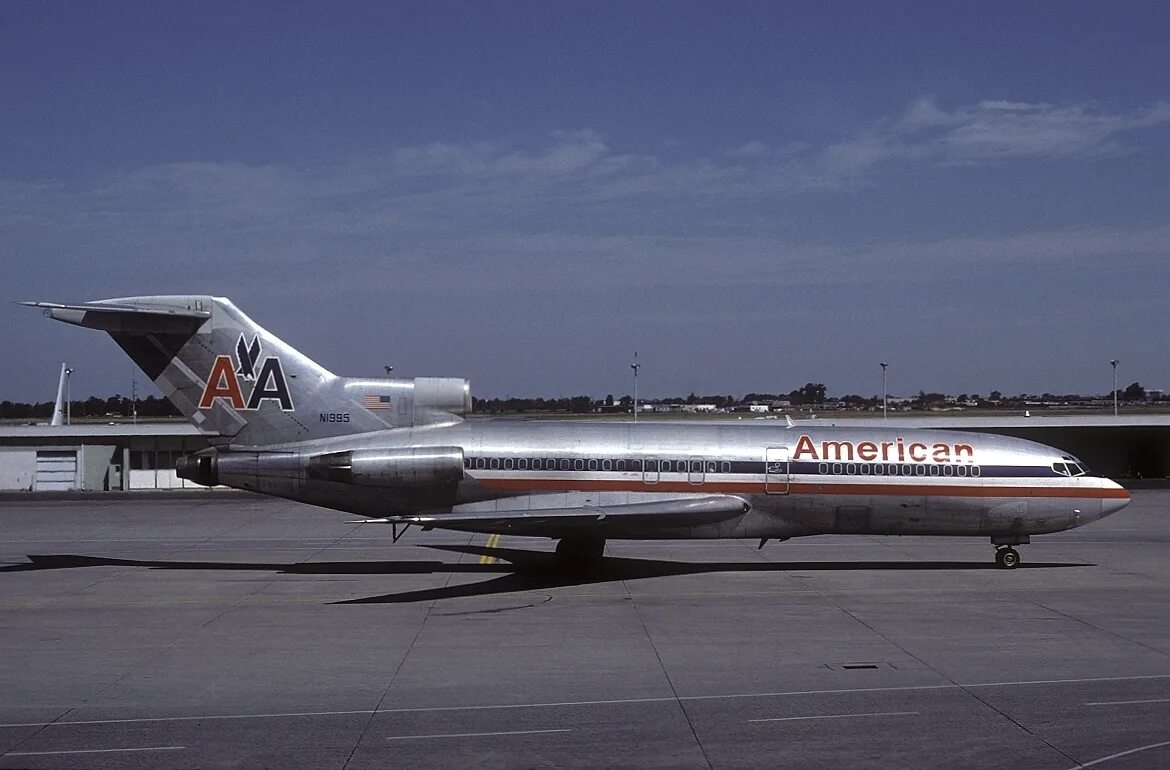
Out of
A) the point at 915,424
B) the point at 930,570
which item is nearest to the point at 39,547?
the point at 930,570

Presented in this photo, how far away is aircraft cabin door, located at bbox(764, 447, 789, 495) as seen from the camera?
2412 centimetres

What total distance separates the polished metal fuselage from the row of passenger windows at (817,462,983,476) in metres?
0.02

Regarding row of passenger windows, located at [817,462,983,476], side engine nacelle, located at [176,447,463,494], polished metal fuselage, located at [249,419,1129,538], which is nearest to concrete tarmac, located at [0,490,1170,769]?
polished metal fuselage, located at [249,419,1129,538]

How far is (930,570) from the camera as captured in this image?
82.8 feet

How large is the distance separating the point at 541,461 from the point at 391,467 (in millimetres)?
3243

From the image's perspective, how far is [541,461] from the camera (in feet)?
79.4

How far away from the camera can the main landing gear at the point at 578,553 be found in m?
24.9

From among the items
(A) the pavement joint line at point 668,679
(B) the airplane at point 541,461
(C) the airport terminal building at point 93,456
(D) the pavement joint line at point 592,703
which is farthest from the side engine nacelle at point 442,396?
(C) the airport terminal building at point 93,456

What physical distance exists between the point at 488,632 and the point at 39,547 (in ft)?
57.2

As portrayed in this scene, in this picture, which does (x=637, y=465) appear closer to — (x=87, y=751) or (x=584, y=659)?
(x=584, y=659)

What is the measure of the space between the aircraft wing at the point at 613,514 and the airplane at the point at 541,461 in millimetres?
78

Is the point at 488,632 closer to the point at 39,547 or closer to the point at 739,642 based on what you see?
the point at 739,642

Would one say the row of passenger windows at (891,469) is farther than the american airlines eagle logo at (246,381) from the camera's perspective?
No

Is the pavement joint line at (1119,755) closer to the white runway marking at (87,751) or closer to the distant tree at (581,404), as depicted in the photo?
the white runway marking at (87,751)
